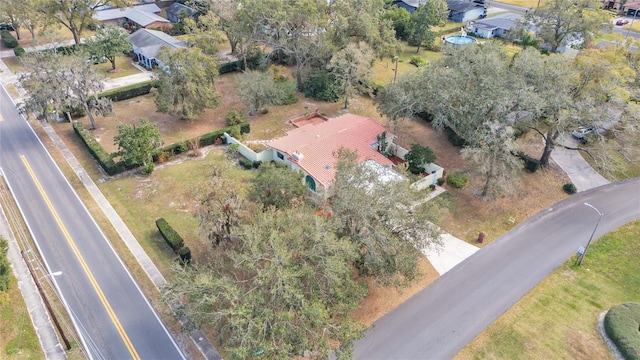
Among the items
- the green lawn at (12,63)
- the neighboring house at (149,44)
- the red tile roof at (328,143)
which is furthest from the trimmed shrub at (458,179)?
the green lawn at (12,63)

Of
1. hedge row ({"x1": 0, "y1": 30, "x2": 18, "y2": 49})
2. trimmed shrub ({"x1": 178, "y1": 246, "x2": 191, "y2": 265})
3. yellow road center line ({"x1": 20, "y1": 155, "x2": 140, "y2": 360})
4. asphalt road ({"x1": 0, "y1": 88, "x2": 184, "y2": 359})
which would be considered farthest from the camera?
hedge row ({"x1": 0, "y1": 30, "x2": 18, "y2": 49})

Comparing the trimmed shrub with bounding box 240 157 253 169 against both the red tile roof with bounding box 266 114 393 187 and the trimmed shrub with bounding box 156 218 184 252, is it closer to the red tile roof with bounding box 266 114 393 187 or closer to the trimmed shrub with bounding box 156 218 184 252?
the red tile roof with bounding box 266 114 393 187

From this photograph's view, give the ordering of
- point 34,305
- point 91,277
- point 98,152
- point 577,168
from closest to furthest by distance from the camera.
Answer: point 34,305 → point 91,277 → point 98,152 → point 577,168

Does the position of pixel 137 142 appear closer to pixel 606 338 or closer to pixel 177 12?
pixel 606 338

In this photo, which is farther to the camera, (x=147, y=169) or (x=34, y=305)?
(x=147, y=169)

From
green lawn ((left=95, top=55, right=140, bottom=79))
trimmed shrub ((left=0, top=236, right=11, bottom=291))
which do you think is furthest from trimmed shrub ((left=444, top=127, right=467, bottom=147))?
green lawn ((left=95, top=55, right=140, bottom=79))

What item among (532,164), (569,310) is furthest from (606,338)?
(532,164)
